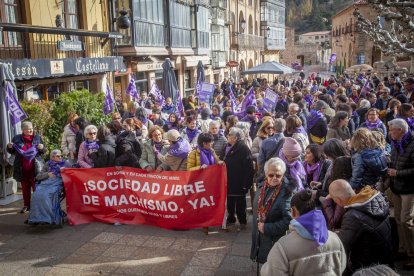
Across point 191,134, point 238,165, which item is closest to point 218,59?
point 191,134

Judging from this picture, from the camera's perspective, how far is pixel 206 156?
6594mm

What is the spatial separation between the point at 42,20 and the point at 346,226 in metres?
12.3

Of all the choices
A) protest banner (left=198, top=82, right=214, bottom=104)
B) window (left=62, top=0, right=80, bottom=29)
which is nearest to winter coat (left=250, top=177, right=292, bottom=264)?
Answer: protest banner (left=198, top=82, right=214, bottom=104)

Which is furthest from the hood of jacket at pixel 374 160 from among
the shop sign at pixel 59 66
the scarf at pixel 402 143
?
the shop sign at pixel 59 66

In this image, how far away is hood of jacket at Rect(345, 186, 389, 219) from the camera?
12.1 feet

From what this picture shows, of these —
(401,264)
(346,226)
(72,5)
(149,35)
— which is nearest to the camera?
(346,226)

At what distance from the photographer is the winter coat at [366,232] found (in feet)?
12.0

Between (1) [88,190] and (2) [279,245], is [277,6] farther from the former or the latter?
(2) [279,245]

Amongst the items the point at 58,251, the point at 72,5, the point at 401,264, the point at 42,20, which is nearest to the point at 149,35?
the point at 72,5

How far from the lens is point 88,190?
7.14 meters

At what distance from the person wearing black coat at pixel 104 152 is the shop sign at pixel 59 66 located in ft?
13.0

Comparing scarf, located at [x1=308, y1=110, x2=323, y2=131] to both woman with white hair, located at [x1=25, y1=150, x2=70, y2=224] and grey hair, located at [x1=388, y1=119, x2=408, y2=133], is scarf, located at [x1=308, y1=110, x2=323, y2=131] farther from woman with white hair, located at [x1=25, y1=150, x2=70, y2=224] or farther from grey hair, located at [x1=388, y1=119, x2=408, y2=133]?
woman with white hair, located at [x1=25, y1=150, x2=70, y2=224]

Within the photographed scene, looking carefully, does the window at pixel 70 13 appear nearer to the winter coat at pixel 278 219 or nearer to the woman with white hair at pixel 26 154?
the woman with white hair at pixel 26 154

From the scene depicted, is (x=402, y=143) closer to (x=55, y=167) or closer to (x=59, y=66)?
(x=55, y=167)
